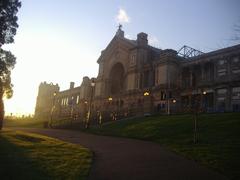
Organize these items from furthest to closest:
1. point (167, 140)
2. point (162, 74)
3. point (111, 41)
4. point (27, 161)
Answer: point (111, 41) → point (162, 74) → point (167, 140) → point (27, 161)

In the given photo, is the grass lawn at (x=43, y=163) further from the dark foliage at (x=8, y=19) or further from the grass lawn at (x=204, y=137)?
the dark foliage at (x=8, y=19)

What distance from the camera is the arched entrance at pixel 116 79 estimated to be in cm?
7225

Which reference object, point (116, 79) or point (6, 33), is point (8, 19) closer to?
point (6, 33)

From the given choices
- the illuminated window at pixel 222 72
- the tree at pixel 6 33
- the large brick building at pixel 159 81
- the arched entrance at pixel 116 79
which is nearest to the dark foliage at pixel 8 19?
the tree at pixel 6 33

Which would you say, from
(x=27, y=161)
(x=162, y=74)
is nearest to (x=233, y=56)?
(x=162, y=74)

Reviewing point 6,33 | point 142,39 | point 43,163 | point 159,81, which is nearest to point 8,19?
point 6,33

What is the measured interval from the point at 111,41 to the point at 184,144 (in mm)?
53923

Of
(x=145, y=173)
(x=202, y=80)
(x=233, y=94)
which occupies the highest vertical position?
(x=202, y=80)

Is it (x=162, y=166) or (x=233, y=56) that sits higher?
(x=233, y=56)

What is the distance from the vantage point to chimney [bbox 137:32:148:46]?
62781mm

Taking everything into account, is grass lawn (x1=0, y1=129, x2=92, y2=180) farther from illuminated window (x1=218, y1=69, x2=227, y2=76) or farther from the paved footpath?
illuminated window (x1=218, y1=69, x2=227, y2=76)

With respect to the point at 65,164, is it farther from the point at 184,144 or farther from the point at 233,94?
the point at 233,94

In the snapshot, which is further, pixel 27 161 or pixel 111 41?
pixel 111 41

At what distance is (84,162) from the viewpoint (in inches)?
594
